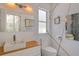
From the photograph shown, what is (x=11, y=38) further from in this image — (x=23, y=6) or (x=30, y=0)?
(x=30, y=0)

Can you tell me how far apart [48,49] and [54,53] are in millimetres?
93

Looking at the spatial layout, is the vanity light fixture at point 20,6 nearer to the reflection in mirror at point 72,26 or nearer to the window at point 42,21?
the window at point 42,21

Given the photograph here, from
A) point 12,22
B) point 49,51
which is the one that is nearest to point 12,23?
point 12,22

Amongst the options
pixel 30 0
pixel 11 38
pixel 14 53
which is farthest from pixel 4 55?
pixel 30 0

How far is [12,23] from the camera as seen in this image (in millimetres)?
1439

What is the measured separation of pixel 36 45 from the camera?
59.2 inches

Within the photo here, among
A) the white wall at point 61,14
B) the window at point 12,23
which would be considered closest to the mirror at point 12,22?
the window at point 12,23

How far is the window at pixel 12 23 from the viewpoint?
141 cm

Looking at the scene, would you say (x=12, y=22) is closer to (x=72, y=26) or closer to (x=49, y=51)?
(x=49, y=51)

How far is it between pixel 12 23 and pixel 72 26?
0.77m

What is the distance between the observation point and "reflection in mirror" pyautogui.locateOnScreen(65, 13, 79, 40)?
4.69 feet

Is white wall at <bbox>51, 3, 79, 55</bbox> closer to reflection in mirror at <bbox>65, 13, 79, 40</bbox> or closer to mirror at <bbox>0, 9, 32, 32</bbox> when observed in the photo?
reflection in mirror at <bbox>65, 13, 79, 40</bbox>

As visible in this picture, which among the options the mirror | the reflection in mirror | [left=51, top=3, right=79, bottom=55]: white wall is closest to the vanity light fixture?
the mirror

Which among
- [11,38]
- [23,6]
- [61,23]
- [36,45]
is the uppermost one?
[23,6]
